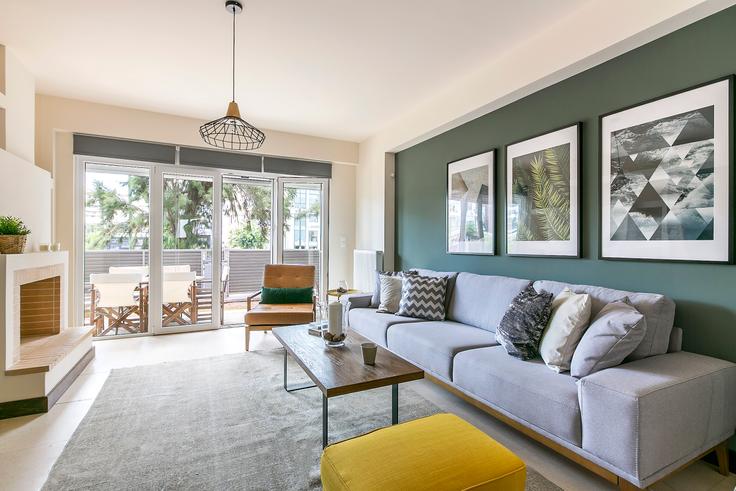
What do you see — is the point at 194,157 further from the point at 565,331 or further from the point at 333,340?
the point at 565,331

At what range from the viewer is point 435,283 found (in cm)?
351

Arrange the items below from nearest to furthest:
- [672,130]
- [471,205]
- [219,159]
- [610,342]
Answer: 1. [610,342]
2. [672,130]
3. [471,205]
4. [219,159]

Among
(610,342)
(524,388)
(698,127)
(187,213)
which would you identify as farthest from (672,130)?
(187,213)

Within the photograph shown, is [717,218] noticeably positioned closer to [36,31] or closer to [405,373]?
[405,373]

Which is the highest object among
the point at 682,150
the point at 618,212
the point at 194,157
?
the point at 194,157

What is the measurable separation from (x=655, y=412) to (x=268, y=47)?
3.37 metres

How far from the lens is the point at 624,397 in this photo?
1.53 m

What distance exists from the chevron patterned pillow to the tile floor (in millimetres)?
667

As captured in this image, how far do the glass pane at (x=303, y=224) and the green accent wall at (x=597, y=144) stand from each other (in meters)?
2.14

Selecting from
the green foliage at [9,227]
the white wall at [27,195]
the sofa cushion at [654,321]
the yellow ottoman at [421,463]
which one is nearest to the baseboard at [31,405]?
the green foliage at [9,227]

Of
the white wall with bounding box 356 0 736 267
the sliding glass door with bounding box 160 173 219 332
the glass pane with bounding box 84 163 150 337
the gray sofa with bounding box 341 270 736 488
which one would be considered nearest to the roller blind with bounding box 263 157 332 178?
the sliding glass door with bounding box 160 173 219 332

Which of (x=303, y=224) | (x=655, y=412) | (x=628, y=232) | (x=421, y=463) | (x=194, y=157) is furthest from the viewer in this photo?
(x=303, y=224)

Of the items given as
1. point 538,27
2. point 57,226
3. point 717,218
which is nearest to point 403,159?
point 538,27

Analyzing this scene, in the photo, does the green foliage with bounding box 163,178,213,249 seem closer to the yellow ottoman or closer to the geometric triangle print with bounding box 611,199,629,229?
the yellow ottoman
